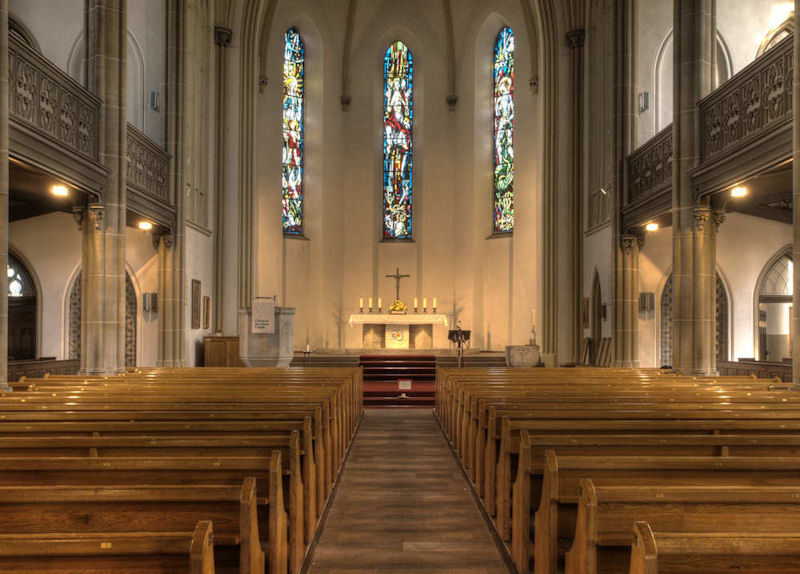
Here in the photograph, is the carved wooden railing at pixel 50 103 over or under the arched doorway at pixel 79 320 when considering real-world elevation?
over

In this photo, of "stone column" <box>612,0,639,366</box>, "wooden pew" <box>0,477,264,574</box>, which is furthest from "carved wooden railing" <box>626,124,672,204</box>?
"wooden pew" <box>0,477,264,574</box>

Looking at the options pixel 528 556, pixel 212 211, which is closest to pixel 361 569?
pixel 528 556

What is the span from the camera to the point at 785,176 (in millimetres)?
11562

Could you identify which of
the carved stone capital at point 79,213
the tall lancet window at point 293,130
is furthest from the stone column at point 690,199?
the tall lancet window at point 293,130

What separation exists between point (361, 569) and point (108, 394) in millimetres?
4012

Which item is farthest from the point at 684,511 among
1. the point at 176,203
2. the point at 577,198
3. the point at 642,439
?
Result: the point at 577,198

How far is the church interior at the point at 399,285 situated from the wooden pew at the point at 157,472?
17 millimetres

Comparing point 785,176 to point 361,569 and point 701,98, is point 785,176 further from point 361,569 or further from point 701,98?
point 361,569

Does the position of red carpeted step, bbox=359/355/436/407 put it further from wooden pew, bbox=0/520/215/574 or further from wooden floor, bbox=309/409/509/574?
wooden pew, bbox=0/520/215/574

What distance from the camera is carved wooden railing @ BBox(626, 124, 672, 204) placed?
1414 centimetres

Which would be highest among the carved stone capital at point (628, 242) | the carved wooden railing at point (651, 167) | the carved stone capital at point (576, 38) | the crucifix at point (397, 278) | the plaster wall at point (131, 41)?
the carved stone capital at point (576, 38)

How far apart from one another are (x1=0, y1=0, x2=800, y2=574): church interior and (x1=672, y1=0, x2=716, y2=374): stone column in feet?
0.16

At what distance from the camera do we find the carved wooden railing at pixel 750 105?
395 inches

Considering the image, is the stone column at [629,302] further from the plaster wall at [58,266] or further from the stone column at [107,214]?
the plaster wall at [58,266]
